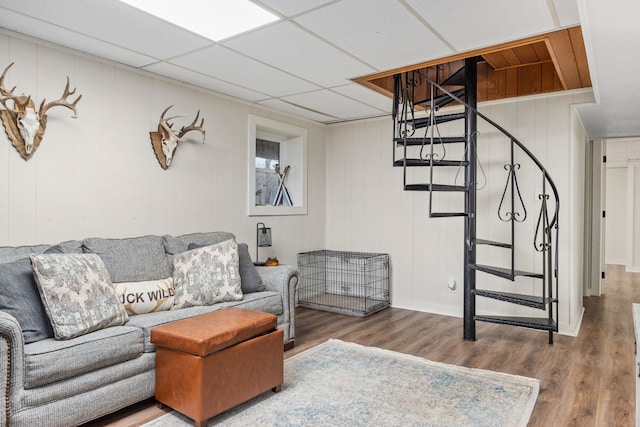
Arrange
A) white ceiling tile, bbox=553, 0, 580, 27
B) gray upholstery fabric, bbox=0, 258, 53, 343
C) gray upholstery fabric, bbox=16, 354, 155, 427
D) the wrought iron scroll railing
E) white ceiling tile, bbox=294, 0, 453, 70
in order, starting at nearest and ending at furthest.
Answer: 1. gray upholstery fabric, bbox=16, 354, 155, 427
2. gray upholstery fabric, bbox=0, 258, 53, 343
3. white ceiling tile, bbox=553, 0, 580, 27
4. white ceiling tile, bbox=294, 0, 453, 70
5. the wrought iron scroll railing

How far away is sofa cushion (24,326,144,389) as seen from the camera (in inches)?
79.3

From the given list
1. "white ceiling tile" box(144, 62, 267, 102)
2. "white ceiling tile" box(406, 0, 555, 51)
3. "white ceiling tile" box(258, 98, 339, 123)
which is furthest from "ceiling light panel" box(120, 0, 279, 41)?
"white ceiling tile" box(258, 98, 339, 123)

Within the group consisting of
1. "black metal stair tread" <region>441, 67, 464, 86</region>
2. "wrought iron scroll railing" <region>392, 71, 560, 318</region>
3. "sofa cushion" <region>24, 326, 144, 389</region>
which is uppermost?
"black metal stair tread" <region>441, 67, 464, 86</region>

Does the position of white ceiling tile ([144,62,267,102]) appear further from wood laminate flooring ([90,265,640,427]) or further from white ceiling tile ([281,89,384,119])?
wood laminate flooring ([90,265,640,427])

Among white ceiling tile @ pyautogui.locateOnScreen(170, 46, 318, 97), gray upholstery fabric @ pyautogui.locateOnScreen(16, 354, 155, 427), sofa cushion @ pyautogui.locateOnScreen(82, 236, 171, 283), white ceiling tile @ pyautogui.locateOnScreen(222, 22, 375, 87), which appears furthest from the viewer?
white ceiling tile @ pyautogui.locateOnScreen(170, 46, 318, 97)

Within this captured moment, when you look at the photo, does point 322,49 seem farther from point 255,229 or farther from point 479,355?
point 479,355

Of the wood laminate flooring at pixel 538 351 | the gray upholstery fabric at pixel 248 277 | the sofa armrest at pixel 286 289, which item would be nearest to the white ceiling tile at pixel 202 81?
the gray upholstery fabric at pixel 248 277

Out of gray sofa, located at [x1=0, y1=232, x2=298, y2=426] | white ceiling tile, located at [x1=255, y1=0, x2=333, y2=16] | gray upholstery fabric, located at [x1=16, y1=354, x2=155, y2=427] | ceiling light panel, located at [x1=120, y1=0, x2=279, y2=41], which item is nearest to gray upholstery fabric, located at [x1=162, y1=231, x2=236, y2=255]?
gray sofa, located at [x1=0, y1=232, x2=298, y2=426]

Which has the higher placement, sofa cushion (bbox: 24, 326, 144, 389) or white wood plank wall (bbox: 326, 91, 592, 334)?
white wood plank wall (bbox: 326, 91, 592, 334)

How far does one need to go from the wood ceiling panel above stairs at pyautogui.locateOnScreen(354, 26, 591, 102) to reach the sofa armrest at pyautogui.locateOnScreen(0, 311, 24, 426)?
3.06m

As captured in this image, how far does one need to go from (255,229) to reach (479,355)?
8.25 feet

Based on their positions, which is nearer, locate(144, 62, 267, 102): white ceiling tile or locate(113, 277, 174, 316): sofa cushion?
locate(113, 277, 174, 316): sofa cushion

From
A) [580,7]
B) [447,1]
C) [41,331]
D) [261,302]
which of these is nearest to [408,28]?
[447,1]

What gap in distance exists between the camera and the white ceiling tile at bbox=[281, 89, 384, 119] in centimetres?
429
